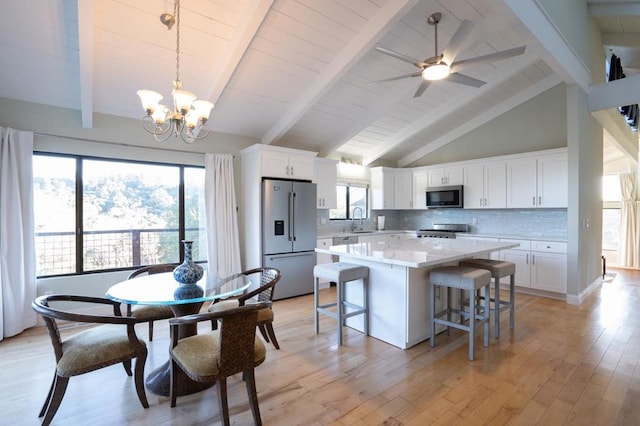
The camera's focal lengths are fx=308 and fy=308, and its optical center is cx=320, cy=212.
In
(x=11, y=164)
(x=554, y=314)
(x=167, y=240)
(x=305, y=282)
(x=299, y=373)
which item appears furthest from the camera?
(x=305, y=282)

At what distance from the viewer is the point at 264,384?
7.63 feet

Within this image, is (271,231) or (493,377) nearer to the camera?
(493,377)

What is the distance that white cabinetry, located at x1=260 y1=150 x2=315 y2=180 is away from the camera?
4.47m

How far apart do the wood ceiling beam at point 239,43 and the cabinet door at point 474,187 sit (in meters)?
4.47

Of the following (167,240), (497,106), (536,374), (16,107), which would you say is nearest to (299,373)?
(536,374)

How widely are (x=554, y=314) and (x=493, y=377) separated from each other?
82.7 inches

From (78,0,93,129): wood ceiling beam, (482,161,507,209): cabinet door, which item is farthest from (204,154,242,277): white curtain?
(482,161,507,209): cabinet door

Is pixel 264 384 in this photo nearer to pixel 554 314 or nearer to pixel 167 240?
pixel 167 240

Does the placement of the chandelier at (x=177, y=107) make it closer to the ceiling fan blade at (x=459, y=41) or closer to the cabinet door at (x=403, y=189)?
the ceiling fan blade at (x=459, y=41)

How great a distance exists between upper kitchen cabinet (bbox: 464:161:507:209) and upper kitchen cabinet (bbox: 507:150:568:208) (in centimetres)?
11

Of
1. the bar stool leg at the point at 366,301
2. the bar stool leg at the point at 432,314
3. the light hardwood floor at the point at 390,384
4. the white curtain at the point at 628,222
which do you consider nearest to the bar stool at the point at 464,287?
the bar stool leg at the point at 432,314

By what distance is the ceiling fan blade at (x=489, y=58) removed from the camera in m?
2.63

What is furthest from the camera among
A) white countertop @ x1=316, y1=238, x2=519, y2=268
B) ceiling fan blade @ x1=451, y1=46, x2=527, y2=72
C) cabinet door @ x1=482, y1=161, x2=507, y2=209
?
cabinet door @ x1=482, y1=161, x2=507, y2=209

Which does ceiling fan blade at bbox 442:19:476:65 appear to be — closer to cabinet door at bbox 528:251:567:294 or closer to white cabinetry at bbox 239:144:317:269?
white cabinetry at bbox 239:144:317:269
